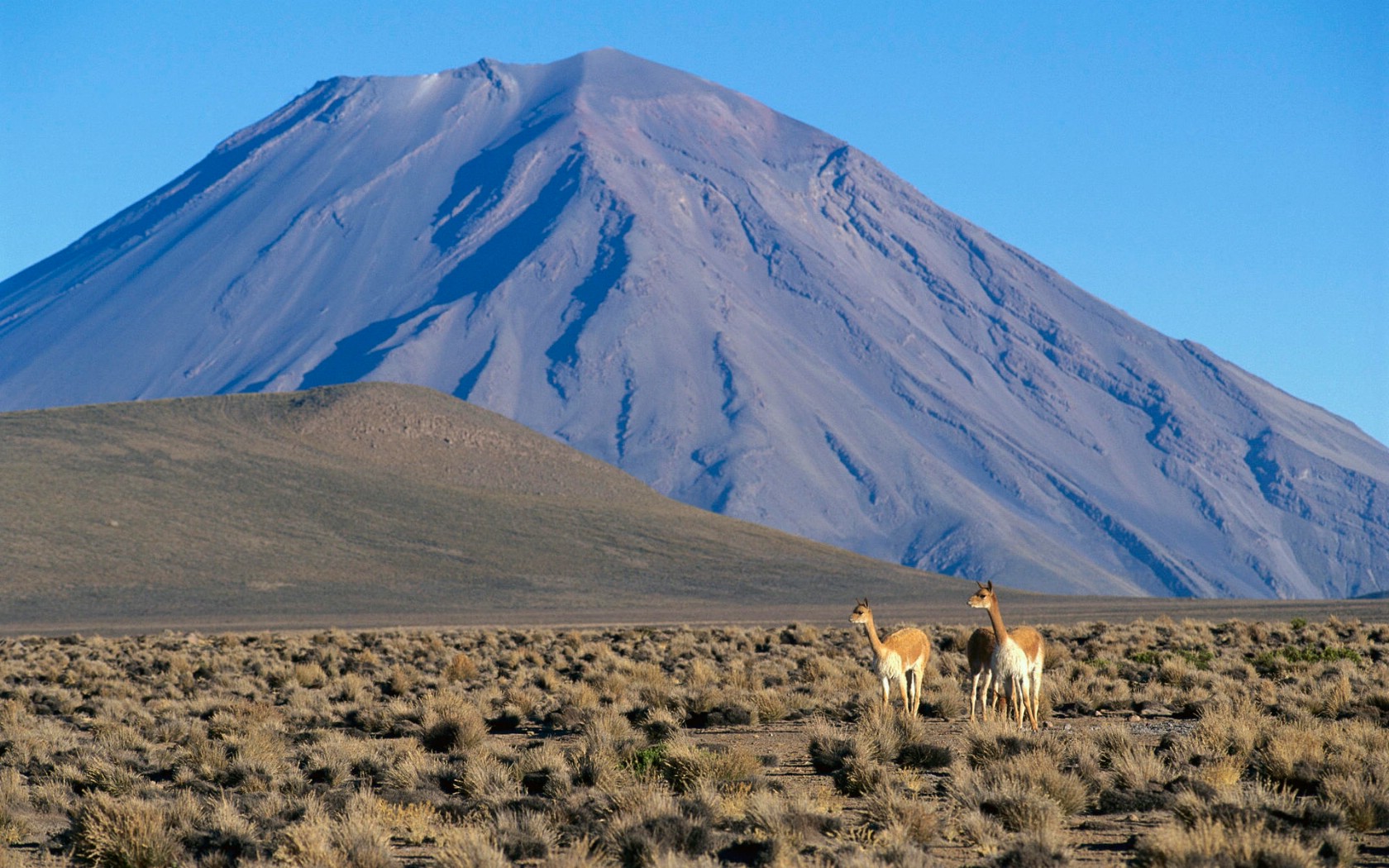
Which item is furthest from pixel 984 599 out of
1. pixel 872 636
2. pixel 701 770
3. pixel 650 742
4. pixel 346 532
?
pixel 346 532

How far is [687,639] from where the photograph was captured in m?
35.3

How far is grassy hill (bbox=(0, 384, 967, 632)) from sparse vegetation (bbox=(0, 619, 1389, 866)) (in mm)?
33345

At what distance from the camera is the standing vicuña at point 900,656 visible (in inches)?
637

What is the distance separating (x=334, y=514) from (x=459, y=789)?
65.2 metres

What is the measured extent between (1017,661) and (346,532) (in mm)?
62405

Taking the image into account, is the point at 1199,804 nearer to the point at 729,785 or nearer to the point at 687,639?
the point at 729,785

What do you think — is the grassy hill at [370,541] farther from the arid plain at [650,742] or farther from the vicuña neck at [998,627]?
the vicuña neck at [998,627]

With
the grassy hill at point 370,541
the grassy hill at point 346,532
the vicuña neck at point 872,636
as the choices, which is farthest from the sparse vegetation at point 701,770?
the grassy hill at point 346,532

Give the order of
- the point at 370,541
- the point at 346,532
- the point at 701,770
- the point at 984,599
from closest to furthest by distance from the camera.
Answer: the point at 701,770 → the point at 984,599 → the point at 370,541 → the point at 346,532

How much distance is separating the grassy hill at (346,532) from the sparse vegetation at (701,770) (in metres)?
33.3

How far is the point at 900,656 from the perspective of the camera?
1659 cm

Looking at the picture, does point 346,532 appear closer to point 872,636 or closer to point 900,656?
point 872,636

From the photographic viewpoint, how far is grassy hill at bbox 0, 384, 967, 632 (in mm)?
61094

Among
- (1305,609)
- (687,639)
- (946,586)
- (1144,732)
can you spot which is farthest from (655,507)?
(1144,732)
